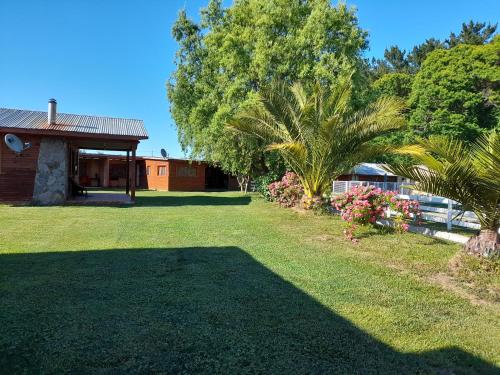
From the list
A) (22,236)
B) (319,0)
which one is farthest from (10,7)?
(319,0)

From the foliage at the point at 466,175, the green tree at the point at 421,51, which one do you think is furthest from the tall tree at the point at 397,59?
the foliage at the point at 466,175

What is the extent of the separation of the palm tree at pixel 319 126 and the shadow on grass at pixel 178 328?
6.29m

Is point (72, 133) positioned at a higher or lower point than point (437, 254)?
higher

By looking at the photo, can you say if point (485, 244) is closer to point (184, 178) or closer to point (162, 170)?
point (184, 178)

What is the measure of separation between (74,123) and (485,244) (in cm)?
1472

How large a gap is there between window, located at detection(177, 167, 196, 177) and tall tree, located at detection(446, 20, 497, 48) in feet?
84.6

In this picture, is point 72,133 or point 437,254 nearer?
point 437,254

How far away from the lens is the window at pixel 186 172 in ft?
89.8

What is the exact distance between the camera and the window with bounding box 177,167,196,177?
2738 centimetres

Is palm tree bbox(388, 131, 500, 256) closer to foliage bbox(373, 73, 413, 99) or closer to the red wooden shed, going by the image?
the red wooden shed

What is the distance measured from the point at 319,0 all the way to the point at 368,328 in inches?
673

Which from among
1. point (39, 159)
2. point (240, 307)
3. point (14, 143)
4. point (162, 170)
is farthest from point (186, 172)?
point (240, 307)

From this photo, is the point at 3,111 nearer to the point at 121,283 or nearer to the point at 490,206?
the point at 121,283

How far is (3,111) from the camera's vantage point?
14750mm
